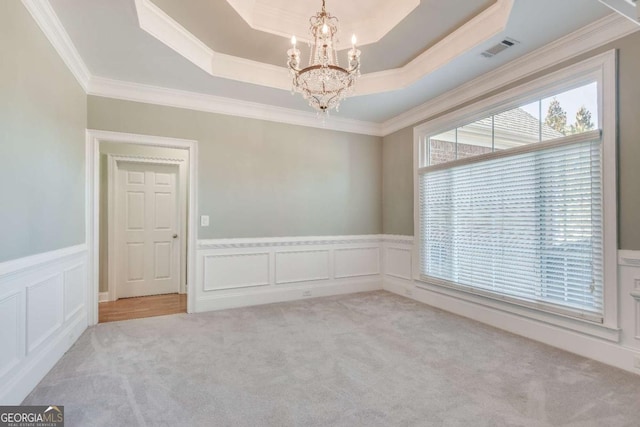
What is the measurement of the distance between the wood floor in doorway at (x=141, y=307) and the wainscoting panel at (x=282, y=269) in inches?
24.1

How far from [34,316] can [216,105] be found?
2939 millimetres

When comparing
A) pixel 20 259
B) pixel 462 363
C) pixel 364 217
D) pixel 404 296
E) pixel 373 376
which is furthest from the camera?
pixel 364 217

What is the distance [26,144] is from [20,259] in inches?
30.7

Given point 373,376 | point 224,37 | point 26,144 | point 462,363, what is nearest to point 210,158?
point 224,37

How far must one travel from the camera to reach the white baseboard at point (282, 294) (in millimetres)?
4031

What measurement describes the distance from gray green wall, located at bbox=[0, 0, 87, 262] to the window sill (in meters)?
4.20

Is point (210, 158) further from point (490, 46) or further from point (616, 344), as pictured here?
point (616, 344)

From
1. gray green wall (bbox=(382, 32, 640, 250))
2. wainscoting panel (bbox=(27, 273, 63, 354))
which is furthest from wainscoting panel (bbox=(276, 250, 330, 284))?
gray green wall (bbox=(382, 32, 640, 250))

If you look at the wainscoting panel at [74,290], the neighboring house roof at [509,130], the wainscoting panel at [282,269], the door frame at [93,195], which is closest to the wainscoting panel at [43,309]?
the wainscoting panel at [74,290]

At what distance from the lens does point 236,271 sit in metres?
4.18

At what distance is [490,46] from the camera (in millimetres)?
2832

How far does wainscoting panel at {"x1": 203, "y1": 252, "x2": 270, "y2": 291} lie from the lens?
159 inches

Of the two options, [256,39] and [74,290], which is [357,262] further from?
[74,290]

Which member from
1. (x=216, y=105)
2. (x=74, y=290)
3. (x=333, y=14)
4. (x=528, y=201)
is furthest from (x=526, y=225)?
(x=74, y=290)
